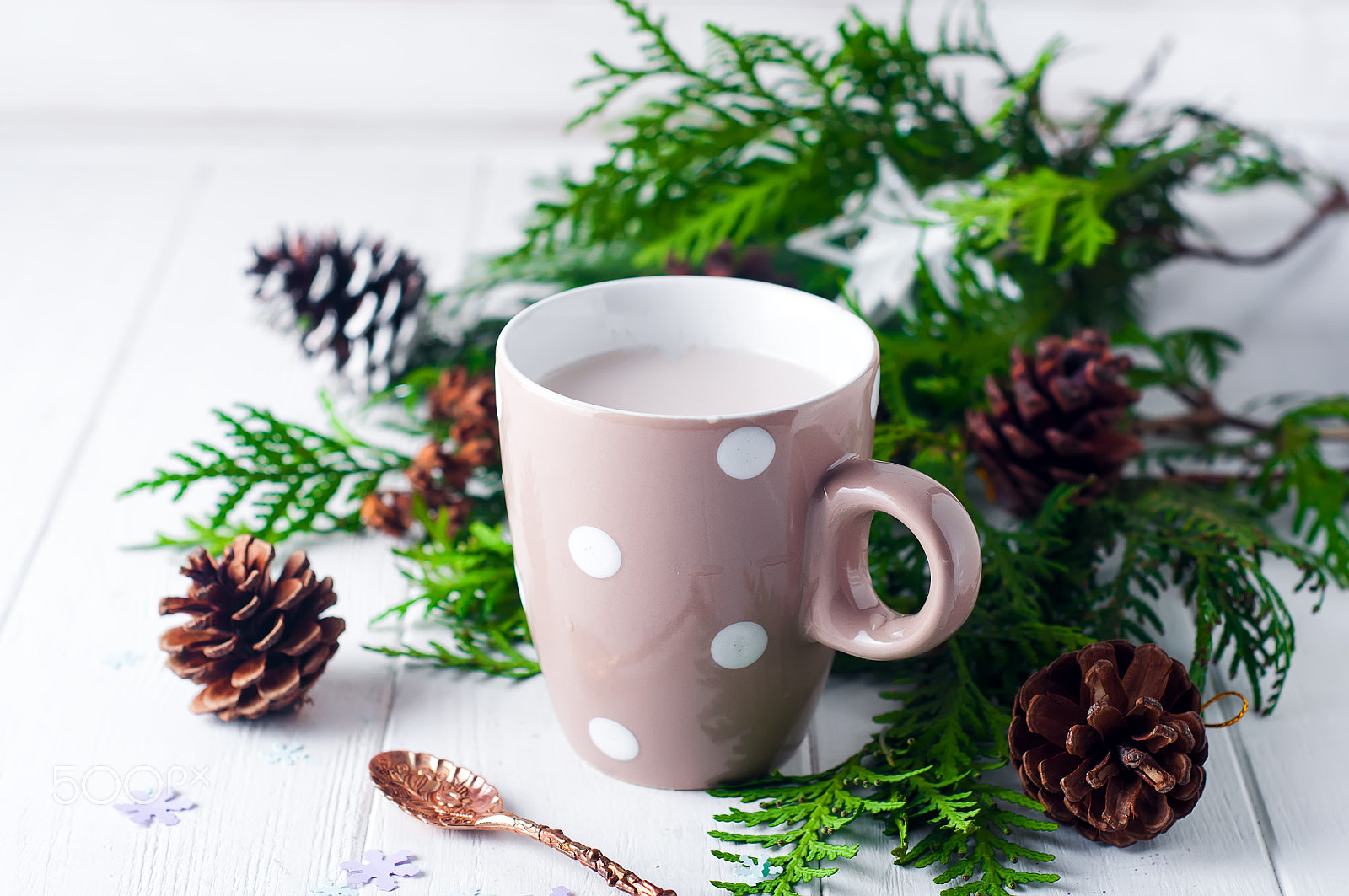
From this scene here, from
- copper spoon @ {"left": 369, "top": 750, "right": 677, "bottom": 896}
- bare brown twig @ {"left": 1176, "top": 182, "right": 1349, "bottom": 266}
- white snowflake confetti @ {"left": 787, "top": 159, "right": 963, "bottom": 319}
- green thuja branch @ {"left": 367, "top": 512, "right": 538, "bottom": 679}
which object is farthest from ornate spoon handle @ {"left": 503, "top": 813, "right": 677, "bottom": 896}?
bare brown twig @ {"left": 1176, "top": 182, "right": 1349, "bottom": 266}

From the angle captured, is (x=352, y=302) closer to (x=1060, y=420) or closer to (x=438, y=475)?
(x=438, y=475)

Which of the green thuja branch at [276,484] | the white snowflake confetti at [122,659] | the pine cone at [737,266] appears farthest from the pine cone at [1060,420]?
the white snowflake confetti at [122,659]

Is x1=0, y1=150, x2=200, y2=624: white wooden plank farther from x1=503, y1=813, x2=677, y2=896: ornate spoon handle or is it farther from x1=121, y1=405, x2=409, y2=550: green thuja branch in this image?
x1=503, y1=813, x2=677, y2=896: ornate spoon handle

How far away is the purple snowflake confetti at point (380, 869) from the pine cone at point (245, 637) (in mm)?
97

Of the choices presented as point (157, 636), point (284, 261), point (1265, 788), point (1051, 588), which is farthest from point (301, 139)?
point (1265, 788)

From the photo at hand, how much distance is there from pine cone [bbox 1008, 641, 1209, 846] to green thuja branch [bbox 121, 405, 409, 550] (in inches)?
15.2

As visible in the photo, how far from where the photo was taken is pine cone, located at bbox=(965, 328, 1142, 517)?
0.64 metres

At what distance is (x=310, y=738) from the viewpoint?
52 centimetres

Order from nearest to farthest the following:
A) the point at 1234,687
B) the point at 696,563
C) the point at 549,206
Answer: the point at 696,563
the point at 1234,687
the point at 549,206

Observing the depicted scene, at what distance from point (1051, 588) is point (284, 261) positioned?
0.55 meters

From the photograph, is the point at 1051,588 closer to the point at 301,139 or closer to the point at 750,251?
the point at 750,251

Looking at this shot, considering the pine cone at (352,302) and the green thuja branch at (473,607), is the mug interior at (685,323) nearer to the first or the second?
the green thuja branch at (473,607)

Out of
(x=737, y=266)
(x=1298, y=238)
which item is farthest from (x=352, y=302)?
(x=1298, y=238)

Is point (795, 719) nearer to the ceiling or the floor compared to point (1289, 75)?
nearer to the floor
